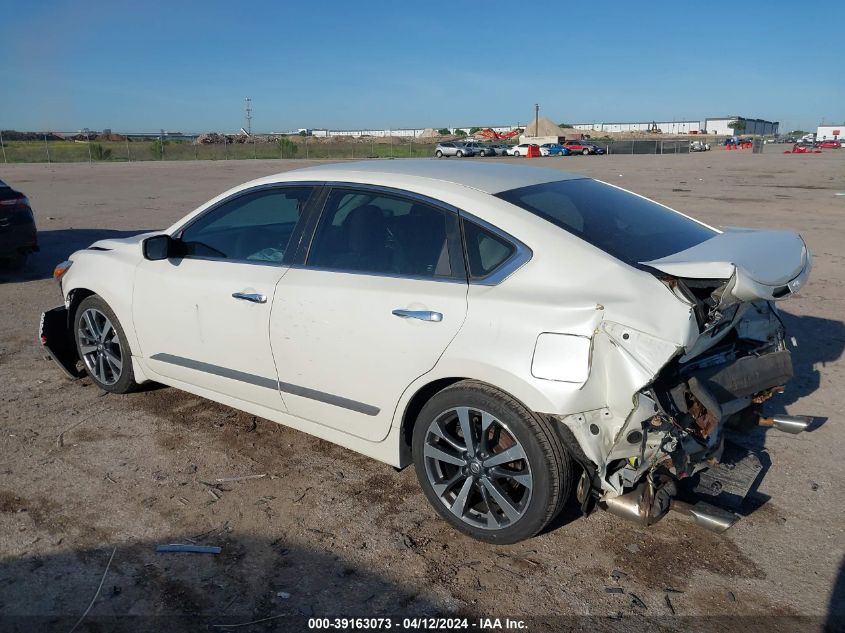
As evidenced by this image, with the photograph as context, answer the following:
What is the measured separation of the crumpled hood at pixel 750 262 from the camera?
297 centimetres

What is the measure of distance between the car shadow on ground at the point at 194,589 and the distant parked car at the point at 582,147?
64.8 metres

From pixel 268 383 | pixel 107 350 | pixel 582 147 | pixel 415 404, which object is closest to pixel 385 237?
pixel 415 404

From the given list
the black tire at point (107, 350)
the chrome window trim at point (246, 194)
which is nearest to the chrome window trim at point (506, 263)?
the chrome window trim at point (246, 194)

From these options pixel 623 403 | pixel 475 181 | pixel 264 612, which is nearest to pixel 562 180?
pixel 475 181

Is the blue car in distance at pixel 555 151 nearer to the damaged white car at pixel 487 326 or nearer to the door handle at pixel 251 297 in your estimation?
the damaged white car at pixel 487 326

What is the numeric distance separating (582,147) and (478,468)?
65.8m

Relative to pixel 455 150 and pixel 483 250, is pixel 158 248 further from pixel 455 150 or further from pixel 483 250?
pixel 455 150

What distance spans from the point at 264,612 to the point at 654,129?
481 ft

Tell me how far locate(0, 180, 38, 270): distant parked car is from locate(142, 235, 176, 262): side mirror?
5890mm

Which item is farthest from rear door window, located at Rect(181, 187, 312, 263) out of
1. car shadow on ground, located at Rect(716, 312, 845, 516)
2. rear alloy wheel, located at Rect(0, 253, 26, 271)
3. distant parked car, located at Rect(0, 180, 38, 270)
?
rear alloy wheel, located at Rect(0, 253, 26, 271)

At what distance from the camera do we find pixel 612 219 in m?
3.71

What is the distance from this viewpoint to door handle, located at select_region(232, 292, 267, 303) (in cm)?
393

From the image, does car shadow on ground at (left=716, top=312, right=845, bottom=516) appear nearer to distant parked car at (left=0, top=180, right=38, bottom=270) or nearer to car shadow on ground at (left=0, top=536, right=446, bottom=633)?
car shadow on ground at (left=0, top=536, right=446, bottom=633)

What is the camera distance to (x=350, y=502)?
12.3ft
